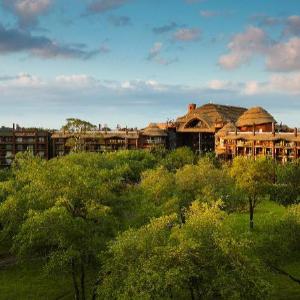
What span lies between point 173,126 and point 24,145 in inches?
1934

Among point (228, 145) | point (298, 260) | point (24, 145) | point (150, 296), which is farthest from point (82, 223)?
point (24, 145)

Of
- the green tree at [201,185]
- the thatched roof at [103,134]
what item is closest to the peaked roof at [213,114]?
the thatched roof at [103,134]

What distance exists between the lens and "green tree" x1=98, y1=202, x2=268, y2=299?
3188 cm

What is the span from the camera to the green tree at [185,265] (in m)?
31.9

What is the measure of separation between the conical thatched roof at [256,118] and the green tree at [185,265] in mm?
122309

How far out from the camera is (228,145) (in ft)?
479

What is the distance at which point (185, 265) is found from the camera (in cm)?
3222

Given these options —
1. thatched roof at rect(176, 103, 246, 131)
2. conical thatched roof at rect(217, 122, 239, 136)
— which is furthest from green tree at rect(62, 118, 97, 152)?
conical thatched roof at rect(217, 122, 239, 136)

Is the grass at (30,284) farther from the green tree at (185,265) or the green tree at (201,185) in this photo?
the green tree at (201,185)

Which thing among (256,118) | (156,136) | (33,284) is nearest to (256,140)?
(256,118)

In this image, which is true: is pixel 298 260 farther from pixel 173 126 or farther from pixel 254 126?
pixel 173 126

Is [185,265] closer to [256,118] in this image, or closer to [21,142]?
[256,118]

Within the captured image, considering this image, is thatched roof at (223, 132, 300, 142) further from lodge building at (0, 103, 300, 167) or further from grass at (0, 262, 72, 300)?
grass at (0, 262, 72, 300)

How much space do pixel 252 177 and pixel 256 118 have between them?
83822mm
